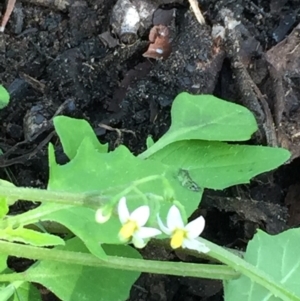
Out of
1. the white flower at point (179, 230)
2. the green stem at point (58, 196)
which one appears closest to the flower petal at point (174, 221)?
the white flower at point (179, 230)

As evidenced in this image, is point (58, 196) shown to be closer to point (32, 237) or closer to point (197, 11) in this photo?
point (32, 237)

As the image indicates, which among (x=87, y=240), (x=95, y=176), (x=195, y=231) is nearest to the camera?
(x=195, y=231)

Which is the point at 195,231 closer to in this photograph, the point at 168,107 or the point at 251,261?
the point at 251,261

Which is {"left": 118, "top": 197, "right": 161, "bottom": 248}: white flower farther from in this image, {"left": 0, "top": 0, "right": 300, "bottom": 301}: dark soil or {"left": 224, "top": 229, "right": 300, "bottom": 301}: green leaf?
{"left": 0, "top": 0, "right": 300, "bottom": 301}: dark soil

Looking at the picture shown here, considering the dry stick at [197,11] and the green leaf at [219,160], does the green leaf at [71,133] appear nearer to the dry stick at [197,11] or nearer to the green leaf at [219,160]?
the green leaf at [219,160]

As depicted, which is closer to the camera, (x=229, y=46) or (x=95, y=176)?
(x=95, y=176)

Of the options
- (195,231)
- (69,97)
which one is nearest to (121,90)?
(69,97)
